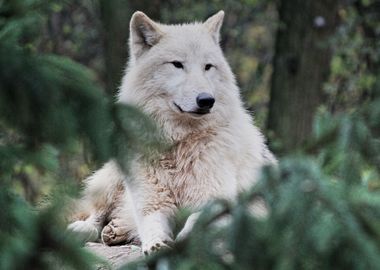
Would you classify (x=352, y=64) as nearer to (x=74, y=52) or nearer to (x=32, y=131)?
(x=74, y=52)

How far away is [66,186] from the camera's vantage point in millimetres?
2893

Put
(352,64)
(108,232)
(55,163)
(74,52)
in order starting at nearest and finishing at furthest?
(55,163)
(108,232)
(352,64)
(74,52)

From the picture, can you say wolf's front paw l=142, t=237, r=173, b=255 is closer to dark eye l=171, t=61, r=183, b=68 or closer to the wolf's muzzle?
the wolf's muzzle

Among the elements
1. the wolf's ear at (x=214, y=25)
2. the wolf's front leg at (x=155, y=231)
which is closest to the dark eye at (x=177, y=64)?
the wolf's ear at (x=214, y=25)

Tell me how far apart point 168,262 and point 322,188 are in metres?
0.58

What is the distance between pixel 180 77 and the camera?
6.86m

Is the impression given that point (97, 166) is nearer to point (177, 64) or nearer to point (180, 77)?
point (180, 77)

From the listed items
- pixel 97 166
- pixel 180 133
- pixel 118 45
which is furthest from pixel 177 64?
pixel 118 45

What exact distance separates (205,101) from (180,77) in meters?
0.31

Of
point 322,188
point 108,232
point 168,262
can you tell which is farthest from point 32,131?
point 108,232

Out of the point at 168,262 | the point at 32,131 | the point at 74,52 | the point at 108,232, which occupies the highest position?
the point at 32,131

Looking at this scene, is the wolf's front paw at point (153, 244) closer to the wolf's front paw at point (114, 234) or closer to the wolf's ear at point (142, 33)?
the wolf's front paw at point (114, 234)

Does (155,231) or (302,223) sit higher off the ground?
(302,223)

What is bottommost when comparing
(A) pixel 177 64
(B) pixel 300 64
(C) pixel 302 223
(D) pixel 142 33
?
(B) pixel 300 64
